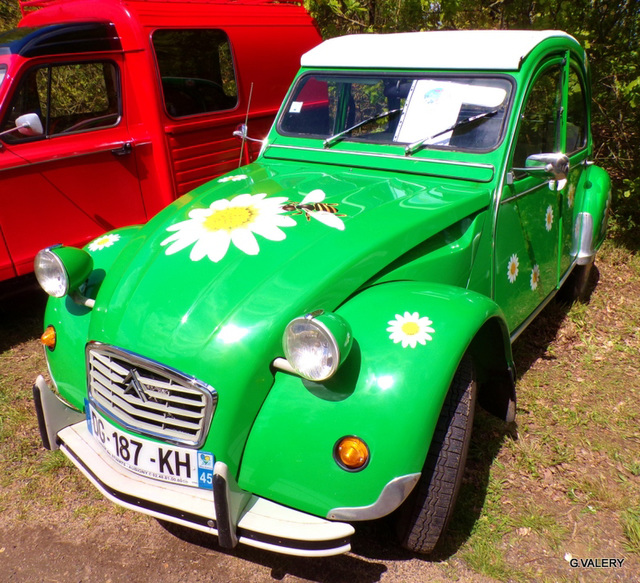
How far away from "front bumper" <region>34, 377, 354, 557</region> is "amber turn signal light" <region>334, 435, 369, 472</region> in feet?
0.64

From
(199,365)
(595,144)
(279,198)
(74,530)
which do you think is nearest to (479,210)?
(279,198)

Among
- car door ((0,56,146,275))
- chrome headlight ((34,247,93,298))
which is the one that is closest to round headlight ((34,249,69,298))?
chrome headlight ((34,247,93,298))

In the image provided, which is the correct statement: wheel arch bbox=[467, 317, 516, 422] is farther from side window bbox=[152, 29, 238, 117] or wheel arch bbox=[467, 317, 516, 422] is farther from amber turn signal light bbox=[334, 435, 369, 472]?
side window bbox=[152, 29, 238, 117]

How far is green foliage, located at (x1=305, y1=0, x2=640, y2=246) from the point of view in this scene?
528 centimetres

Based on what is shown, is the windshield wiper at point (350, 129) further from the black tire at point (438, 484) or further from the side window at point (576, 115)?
the black tire at point (438, 484)

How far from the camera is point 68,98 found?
4.53m

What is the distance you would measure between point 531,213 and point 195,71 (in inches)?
122

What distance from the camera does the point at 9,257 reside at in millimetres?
4172

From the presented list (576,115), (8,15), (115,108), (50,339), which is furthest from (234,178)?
(8,15)

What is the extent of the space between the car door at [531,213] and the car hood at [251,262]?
0.29 metres

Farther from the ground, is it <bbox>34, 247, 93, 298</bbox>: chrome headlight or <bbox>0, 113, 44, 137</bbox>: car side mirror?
<bbox>0, 113, 44, 137</bbox>: car side mirror

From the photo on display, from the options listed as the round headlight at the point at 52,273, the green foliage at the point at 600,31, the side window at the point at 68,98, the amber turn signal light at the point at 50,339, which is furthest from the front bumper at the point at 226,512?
the green foliage at the point at 600,31

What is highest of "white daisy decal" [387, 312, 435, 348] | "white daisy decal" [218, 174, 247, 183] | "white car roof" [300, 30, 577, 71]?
"white car roof" [300, 30, 577, 71]

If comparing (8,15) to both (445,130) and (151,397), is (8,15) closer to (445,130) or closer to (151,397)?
(445,130)
